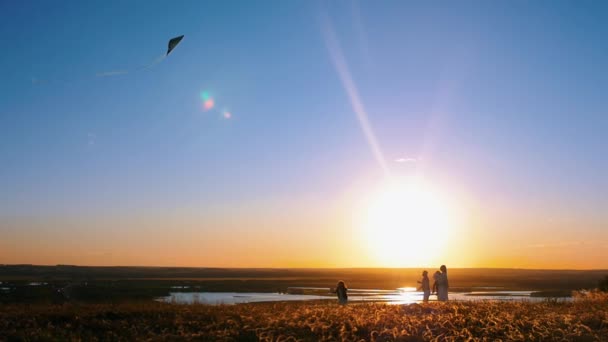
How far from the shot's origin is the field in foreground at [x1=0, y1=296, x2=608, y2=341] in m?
14.7

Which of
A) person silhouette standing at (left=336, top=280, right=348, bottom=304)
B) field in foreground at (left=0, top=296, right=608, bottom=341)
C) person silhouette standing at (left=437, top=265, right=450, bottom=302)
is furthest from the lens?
person silhouette standing at (left=437, top=265, right=450, bottom=302)

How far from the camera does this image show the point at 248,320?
1620 cm

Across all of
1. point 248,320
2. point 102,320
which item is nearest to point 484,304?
point 248,320

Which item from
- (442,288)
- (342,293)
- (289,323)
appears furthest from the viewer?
(442,288)

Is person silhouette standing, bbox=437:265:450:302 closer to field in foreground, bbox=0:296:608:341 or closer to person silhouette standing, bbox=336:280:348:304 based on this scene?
person silhouette standing, bbox=336:280:348:304

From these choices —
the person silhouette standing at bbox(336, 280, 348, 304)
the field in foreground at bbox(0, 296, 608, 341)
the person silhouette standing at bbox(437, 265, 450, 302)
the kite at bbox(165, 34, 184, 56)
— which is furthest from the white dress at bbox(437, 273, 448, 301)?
the kite at bbox(165, 34, 184, 56)

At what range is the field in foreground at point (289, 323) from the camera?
48.1 feet

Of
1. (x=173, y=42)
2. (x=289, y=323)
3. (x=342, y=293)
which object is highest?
(x=173, y=42)

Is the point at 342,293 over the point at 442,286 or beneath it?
beneath

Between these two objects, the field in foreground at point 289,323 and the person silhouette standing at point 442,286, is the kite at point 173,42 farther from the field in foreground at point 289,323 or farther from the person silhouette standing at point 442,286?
the person silhouette standing at point 442,286

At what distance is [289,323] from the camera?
1579 cm

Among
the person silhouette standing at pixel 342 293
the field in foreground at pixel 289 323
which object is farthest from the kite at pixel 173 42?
the person silhouette standing at pixel 342 293

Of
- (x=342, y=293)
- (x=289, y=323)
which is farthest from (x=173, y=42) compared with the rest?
(x=342, y=293)

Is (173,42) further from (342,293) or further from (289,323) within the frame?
(342,293)
